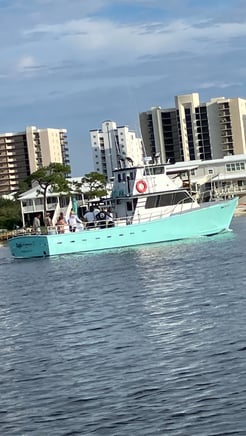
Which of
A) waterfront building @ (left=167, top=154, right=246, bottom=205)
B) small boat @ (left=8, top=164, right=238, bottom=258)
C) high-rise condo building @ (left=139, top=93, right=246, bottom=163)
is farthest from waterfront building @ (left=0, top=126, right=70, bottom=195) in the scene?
small boat @ (left=8, top=164, right=238, bottom=258)

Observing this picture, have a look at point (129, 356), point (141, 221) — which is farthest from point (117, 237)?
point (129, 356)

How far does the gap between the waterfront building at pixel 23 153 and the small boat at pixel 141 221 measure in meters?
132

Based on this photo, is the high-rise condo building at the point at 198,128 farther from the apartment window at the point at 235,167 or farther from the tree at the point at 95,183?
the tree at the point at 95,183

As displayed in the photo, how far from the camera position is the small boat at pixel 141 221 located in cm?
5259

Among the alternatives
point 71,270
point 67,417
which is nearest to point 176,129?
point 71,270

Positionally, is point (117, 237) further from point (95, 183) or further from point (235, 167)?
point (235, 167)

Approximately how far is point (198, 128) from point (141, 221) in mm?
125378

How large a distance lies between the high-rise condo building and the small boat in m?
119

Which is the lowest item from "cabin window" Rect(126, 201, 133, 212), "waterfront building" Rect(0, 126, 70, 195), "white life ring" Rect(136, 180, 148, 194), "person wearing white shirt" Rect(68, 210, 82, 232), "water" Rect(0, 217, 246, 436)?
"water" Rect(0, 217, 246, 436)

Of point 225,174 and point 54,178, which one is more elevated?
point 54,178

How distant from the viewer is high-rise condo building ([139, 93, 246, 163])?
173625 millimetres

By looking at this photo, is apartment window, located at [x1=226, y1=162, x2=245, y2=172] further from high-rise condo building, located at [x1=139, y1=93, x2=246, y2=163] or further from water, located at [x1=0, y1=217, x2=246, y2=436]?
water, located at [x1=0, y1=217, x2=246, y2=436]

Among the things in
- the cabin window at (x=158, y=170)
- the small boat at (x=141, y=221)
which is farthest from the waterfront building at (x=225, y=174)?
the cabin window at (x=158, y=170)

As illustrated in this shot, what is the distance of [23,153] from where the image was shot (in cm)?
18850
